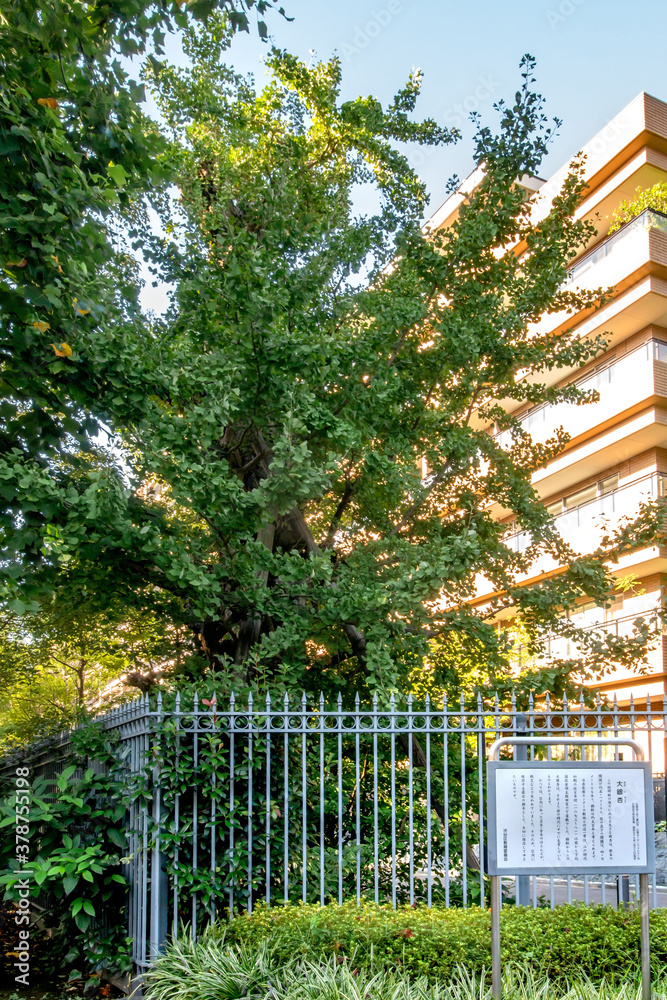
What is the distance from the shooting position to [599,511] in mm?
27375

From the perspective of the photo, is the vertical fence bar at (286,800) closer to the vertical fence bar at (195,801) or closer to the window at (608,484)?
the vertical fence bar at (195,801)

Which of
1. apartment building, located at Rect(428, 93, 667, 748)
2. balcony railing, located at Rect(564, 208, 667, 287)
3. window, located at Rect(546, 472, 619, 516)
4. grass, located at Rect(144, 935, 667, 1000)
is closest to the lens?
grass, located at Rect(144, 935, 667, 1000)

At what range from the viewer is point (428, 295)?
447 inches

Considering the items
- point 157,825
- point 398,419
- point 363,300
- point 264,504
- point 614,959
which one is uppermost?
point 363,300

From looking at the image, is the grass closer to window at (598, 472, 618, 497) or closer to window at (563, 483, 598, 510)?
window at (598, 472, 618, 497)

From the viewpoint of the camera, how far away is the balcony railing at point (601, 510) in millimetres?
24891

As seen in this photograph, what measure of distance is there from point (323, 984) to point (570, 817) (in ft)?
5.99

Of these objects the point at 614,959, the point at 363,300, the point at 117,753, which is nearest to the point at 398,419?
the point at 363,300

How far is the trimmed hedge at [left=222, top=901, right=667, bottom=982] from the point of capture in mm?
5586

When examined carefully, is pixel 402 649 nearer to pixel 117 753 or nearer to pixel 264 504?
pixel 264 504

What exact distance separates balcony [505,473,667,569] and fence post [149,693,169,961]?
19063mm

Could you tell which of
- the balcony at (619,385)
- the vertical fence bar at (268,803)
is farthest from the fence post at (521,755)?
the balcony at (619,385)

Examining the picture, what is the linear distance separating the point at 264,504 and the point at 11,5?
456 cm

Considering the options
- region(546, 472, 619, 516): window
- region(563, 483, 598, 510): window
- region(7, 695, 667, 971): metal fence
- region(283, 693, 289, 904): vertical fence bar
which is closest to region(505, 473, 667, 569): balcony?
region(546, 472, 619, 516): window
